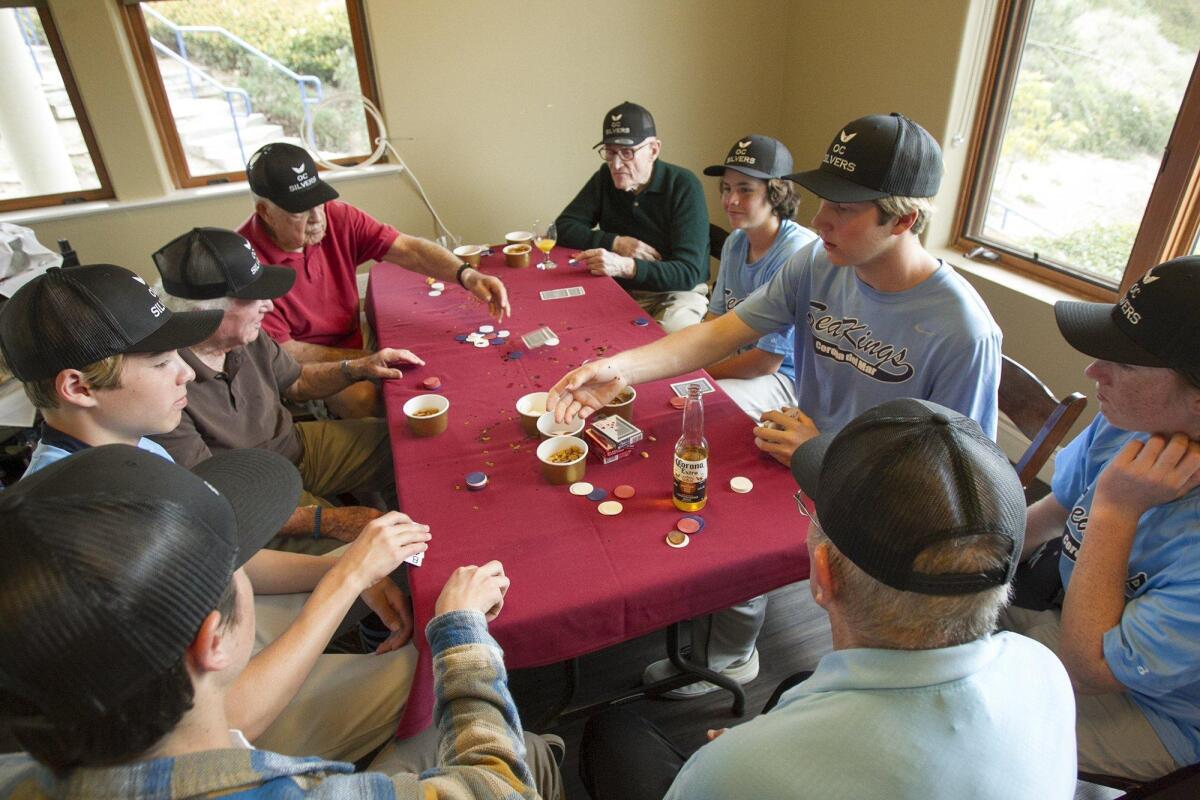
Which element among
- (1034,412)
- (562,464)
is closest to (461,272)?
(562,464)

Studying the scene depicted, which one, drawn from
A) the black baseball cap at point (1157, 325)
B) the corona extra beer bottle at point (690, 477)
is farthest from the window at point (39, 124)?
the black baseball cap at point (1157, 325)

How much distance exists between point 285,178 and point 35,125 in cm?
229

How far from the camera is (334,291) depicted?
9.63ft

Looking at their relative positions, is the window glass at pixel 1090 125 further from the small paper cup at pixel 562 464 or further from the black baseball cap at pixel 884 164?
the small paper cup at pixel 562 464

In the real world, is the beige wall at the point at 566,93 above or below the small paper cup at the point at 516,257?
above

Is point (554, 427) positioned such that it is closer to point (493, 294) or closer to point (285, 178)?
point (493, 294)

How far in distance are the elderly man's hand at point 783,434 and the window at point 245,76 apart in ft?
11.2

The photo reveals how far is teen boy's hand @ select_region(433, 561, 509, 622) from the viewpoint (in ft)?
4.11

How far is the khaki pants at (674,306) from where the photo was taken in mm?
3238

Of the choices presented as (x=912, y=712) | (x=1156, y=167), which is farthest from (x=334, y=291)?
(x=1156, y=167)

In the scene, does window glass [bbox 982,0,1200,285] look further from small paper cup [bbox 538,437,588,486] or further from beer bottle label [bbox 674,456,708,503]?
small paper cup [bbox 538,437,588,486]

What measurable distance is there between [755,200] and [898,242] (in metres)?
0.90

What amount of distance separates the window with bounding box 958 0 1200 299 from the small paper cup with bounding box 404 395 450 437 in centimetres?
279

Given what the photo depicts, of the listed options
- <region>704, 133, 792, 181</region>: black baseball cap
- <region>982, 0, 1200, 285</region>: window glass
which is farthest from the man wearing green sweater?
<region>982, 0, 1200, 285</region>: window glass
